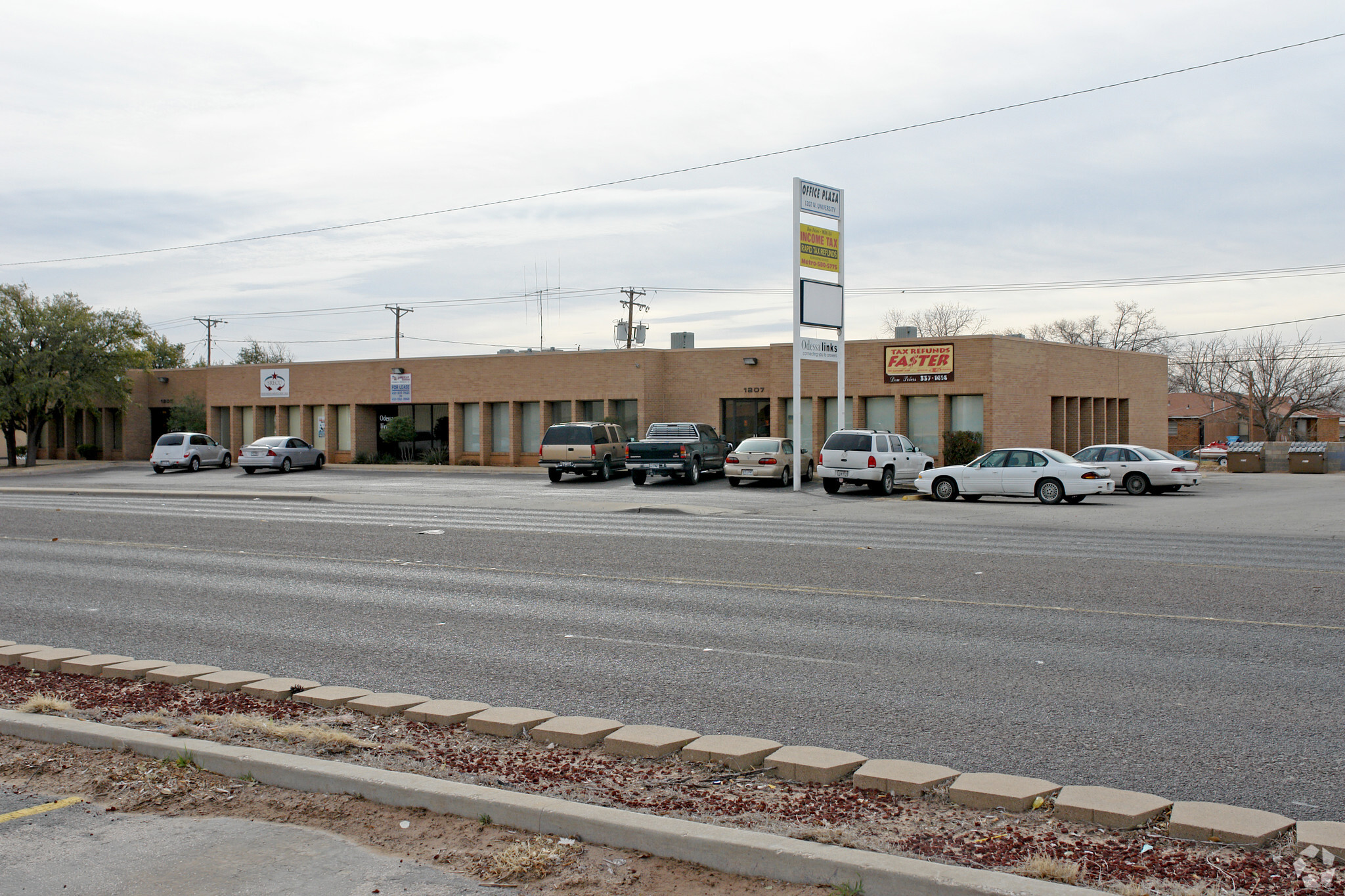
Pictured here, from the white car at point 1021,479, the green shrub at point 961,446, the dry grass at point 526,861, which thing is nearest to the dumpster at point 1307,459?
the green shrub at point 961,446

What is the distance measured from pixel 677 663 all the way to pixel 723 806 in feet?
11.1

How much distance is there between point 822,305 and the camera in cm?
3456

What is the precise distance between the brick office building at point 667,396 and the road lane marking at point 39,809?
36.1 meters

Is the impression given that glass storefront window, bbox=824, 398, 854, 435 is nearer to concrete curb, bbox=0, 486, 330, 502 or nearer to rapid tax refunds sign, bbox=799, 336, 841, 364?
rapid tax refunds sign, bbox=799, 336, 841, 364

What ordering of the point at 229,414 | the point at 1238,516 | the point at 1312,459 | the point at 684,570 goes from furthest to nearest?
the point at 229,414 → the point at 1312,459 → the point at 1238,516 → the point at 684,570

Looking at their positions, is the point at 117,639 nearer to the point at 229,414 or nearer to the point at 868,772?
the point at 868,772

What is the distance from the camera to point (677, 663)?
27.1 ft

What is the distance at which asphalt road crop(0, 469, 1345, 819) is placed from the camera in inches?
250

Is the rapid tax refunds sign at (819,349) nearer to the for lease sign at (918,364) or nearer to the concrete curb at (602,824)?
the for lease sign at (918,364)

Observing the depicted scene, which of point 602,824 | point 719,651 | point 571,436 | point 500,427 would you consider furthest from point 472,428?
point 602,824

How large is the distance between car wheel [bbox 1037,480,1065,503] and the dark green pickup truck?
10.7 meters

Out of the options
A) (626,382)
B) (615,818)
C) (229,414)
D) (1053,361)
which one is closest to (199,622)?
(615,818)

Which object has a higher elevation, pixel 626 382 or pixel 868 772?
pixel 626 382

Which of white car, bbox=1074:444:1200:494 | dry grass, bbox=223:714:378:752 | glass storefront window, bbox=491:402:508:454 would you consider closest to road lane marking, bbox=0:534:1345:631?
dry grass, bbox=223:714:378:752
